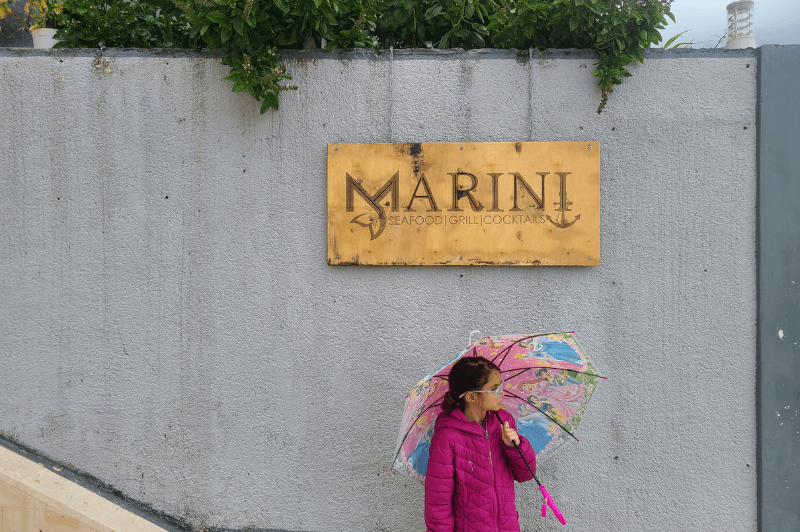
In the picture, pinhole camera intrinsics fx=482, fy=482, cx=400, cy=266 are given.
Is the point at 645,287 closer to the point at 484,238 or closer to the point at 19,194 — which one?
the point at 484,238

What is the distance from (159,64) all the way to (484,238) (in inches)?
91.4

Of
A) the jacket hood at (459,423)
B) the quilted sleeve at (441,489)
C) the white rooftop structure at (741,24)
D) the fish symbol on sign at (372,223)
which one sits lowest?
the quilted sleeve at (441,489)

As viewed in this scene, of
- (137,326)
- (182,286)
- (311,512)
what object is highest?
(182,286)

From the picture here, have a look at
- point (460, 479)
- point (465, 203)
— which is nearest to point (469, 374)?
point (460, 479)

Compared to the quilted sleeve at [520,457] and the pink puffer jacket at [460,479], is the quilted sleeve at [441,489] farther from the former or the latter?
the quilted sleeve at [520,457]

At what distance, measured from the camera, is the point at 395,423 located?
3.04m

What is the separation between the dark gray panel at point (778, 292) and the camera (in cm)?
288

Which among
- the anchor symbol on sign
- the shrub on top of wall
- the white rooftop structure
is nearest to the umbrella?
the anchor symbol on sign

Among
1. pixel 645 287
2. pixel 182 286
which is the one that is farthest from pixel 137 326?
pixel 645 287

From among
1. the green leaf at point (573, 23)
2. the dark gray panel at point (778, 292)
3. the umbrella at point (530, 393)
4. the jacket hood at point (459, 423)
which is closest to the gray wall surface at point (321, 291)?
the dark gray panel at point (778, 292)

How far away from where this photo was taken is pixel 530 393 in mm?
2422

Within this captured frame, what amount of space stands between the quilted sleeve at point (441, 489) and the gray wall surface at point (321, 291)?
802mm

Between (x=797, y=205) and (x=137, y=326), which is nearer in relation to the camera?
(x=797, y=205)

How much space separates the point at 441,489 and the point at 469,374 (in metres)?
0.55
